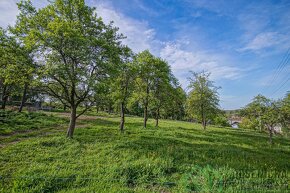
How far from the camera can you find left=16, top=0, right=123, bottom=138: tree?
10.9 m

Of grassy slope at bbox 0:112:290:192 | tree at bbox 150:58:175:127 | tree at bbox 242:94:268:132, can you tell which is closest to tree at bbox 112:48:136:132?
tree at bbox 150:58:175:127

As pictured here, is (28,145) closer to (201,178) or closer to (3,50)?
(3,50)

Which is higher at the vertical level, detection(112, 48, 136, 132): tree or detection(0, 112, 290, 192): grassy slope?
detection(112, 48, 136, 132): tree

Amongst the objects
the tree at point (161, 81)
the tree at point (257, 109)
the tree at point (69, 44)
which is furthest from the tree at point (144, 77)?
the tree at point (257, 109)

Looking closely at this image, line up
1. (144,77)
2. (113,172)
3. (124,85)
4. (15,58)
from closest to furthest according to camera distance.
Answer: (113,172), (15,58), (124,85), (144,77)

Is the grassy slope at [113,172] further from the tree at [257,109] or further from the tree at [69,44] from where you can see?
the tree at [257,109]

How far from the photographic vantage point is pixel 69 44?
1158 cm

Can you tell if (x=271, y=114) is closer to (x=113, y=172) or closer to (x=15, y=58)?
(x=113, y=172)

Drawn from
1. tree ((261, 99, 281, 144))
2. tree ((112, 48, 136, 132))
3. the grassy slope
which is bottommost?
the grassy slope

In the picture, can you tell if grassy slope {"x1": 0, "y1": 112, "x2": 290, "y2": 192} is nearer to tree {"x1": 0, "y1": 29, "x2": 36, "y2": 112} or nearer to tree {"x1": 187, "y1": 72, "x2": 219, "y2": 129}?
tree {"x1": 0, "y1": 29, "x2": 36, "y2": 112}

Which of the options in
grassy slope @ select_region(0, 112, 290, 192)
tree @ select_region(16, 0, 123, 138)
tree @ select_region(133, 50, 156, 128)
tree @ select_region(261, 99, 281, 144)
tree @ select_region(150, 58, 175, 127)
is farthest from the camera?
tree @ select_region(150, 58, 175, 127)

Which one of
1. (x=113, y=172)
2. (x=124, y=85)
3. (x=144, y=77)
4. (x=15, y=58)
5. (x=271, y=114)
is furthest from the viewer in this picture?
(x=144, y=77)

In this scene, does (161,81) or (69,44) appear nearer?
(69,44)

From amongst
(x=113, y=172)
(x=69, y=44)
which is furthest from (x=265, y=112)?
(x=69, y=44)
